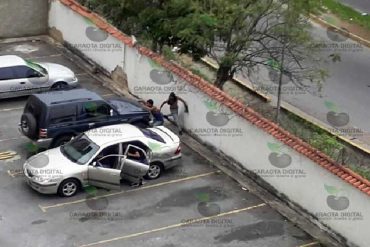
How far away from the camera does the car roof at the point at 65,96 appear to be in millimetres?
22391

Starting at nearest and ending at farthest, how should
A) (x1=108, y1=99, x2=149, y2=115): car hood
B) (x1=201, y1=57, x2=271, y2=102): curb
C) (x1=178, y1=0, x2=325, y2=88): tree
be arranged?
(x1=108, y1=99, x2=149, y2=115): car hood < (x1=178, y1=0, x2=325, y2=88): tree < (x1=201, y1=57, x2=271, y2=102): curb

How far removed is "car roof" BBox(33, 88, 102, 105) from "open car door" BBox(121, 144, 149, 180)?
8.46ft

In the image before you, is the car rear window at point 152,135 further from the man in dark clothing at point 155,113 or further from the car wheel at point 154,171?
the man in dark clothing at point 155,113

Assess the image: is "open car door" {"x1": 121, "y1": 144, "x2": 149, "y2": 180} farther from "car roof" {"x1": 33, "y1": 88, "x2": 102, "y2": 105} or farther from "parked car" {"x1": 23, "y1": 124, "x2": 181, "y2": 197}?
"car roof" {"x1": 33, "y1": 88, "x2": 102, "y2": 105}

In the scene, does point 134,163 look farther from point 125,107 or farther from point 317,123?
point 317,123

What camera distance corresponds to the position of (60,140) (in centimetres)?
2248

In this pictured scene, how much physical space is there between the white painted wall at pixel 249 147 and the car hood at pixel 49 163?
478 centimetres

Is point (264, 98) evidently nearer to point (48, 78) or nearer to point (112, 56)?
point (112, 56)

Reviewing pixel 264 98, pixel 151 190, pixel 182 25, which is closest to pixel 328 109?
pixel 264 98

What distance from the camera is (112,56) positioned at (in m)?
28.1

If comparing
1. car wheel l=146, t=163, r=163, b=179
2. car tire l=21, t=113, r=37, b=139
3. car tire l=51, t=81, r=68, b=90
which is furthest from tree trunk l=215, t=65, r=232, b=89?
car tire l=21, t=113, r=37, b=139

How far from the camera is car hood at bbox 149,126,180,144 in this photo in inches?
874

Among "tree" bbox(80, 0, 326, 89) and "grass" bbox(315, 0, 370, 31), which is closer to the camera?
"tree" bbox(80, 0, 326, 89)

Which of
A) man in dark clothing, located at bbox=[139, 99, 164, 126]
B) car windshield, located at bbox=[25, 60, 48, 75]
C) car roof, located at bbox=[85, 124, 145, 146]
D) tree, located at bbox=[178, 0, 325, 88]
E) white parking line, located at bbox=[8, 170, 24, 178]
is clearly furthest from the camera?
car windshield, located at bbox=[25, 60, 48, 75]
